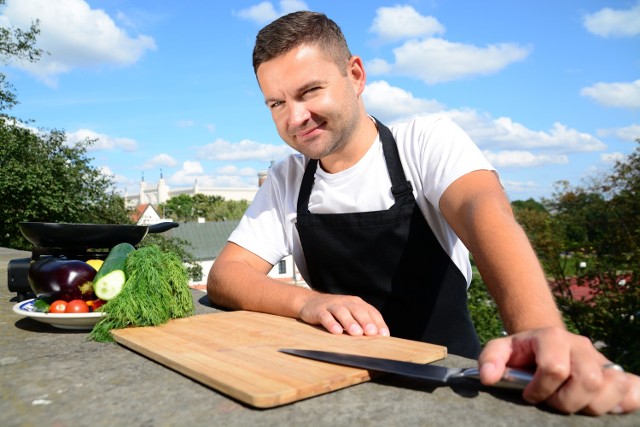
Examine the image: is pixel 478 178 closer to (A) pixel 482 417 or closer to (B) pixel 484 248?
(B) pixel 484 248

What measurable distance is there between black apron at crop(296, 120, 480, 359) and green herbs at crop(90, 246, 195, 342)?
2.27 ft

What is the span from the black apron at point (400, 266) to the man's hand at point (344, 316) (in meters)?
0.49

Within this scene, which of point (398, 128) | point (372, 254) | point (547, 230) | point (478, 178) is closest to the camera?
point (478, 178)

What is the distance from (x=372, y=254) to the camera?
212 cm

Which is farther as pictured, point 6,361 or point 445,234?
point 445,234

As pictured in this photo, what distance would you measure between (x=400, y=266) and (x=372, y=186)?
1.12 ft

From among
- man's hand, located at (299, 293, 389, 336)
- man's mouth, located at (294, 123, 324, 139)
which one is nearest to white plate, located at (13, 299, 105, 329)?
man's hand, located at (299, 293, 389, 336)

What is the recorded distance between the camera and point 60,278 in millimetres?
1772

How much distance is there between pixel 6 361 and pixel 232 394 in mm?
745

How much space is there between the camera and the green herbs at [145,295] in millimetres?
1639

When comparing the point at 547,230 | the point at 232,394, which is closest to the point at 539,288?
the point at 232,394

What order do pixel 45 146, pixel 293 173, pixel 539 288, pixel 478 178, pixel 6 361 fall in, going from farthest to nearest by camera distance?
pixel 45 146 → pixel 293 173 → pixel 478 178 → pixel 6 361 → pixel 539 288

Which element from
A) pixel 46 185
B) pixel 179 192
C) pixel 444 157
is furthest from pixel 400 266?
pixel 179 192

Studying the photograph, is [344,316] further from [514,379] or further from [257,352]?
[514,379]
